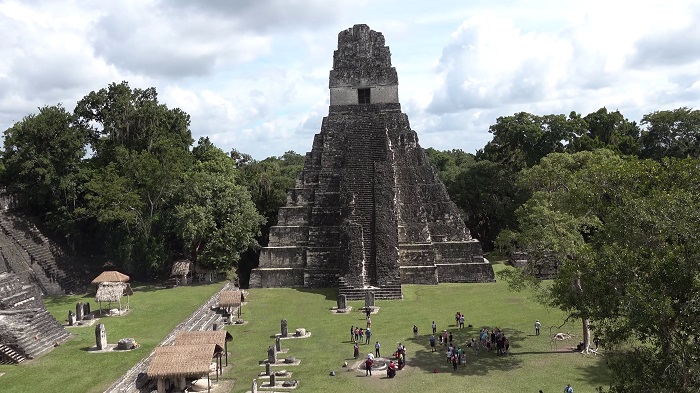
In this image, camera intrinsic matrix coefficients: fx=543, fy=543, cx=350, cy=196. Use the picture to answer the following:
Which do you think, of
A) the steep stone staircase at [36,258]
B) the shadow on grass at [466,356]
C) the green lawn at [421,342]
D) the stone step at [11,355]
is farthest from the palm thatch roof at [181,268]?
the shadow on grass at [466,356]

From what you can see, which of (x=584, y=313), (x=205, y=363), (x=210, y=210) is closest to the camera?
(x=584, y=313)

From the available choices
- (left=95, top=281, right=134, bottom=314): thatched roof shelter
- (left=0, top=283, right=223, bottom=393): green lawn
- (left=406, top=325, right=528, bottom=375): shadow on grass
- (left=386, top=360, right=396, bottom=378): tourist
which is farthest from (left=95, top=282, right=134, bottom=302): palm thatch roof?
(left=386, top=360, right=396, bottom=378): tourist

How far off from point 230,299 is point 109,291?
18.6 feet

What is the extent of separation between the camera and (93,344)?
21.0 metres

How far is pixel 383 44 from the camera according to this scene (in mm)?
38969

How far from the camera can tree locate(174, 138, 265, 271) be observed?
3153 centimetres

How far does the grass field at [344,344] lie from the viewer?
16938mm

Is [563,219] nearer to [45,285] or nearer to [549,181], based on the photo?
[549,181]

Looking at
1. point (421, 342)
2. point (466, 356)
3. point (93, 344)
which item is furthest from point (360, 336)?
point (93, 344)

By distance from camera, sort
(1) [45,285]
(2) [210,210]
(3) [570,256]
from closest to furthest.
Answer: (3) [570,256]
(1) [45,285]
(2) [210,210]

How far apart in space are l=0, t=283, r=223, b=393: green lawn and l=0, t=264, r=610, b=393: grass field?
4 centimetres

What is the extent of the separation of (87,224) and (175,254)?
7.30 metres

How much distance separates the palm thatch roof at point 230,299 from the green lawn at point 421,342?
1.05 metres

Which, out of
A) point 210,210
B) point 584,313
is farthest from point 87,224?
point 584,313
